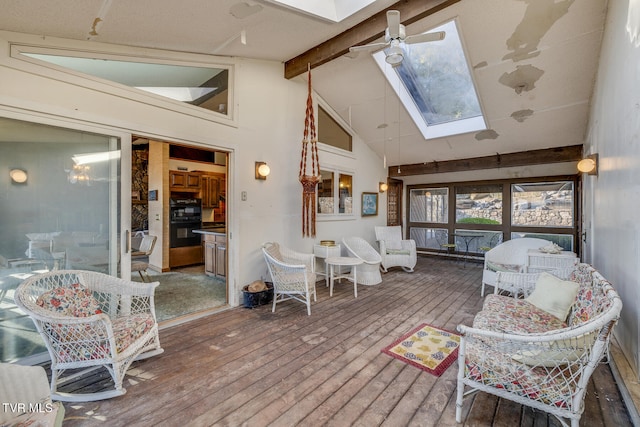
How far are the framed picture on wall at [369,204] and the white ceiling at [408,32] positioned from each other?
5.76 ft

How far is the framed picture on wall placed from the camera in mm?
6172

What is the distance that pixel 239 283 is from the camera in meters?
3.77

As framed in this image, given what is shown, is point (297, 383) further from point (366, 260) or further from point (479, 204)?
point (479, 204)

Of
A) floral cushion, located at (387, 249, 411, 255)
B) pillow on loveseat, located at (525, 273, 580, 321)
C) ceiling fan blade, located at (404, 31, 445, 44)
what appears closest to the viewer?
pillow on loveseat, located at (525, 273, 580, 321)

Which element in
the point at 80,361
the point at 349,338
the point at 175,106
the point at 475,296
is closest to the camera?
the point at 80,361

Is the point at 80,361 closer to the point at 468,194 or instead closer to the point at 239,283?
the point at 239,283

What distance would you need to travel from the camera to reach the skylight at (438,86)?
4.07 metres

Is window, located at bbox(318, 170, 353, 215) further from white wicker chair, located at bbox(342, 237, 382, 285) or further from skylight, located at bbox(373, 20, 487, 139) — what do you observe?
skylight, located at bbox(373, 20, 487, 139)

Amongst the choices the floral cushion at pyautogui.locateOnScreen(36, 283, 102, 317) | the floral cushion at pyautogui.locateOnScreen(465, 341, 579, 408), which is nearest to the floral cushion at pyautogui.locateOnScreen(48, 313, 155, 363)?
the floral cushion at pyautogui.locateOnScreen(36, 283, 102, 317)

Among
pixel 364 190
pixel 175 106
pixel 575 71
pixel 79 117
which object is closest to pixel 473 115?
pixel 575 71

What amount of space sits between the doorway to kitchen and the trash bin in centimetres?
34

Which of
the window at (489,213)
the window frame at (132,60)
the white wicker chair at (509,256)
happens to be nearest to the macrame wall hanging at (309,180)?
the window frame at (132,60)

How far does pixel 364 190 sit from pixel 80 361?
5265 mm

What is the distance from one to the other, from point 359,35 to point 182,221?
489cm
